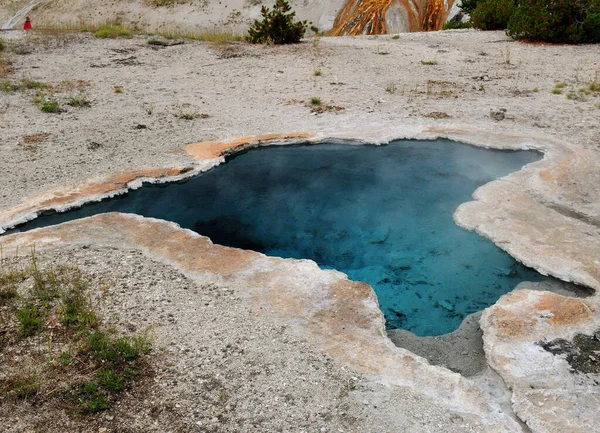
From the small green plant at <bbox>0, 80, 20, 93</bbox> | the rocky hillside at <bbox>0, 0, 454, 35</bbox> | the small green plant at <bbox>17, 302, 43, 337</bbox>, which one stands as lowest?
the small green plant at <bbox>17, 302, 43, 337</bbox>

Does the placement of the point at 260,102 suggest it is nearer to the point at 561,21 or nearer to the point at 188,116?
the point at 188,116

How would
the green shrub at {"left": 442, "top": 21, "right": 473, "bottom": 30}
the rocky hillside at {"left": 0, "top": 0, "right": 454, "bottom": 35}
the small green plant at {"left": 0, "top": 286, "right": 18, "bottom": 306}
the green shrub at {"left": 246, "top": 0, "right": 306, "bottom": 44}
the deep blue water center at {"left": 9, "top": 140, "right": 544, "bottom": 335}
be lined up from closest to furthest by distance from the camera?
the small green plant at {"left": 0, "top": 286, "right": 18, "bottom": 306}, the deep blue water center at {"left": 9, "top": 140, "right": 544, "bottom": 335}, the green shrub at {"left": 246, "top": 0, "right": 306, "bottom": 44}, the green shrub at {"left": 442, "top": 21, "right": 473, "bottom": 30}, the rocky hillside at {"left": 0, "top": 0, "right": 454, "bottom": 35}

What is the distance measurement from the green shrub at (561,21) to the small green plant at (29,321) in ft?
40.3

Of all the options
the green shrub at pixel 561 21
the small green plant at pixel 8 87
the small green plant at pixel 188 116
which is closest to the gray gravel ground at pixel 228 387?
the small green plant at pixel 188 116

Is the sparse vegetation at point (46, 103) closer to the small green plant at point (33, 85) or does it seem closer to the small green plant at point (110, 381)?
the small green plant at point (33, 85)

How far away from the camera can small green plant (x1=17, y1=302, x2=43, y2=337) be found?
11.1 feet

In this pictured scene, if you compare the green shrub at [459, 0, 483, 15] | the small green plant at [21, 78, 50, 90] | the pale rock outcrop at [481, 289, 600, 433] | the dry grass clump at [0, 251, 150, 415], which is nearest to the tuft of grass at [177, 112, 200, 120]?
the small green plant at [21, 78, 50, 90]

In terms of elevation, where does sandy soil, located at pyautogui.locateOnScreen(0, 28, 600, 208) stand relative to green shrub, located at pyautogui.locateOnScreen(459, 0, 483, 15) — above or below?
below

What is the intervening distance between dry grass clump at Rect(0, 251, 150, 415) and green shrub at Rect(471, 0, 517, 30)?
45.5 feet

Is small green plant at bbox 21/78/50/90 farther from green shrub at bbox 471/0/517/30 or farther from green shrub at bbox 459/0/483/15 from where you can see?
green shrub at bbox 459/0/483/15

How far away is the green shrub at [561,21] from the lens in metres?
11.8

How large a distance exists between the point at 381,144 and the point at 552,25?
7.91 m

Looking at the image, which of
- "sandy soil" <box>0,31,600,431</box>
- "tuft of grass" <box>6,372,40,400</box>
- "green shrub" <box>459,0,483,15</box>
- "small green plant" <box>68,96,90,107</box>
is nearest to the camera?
"tuft of grass" <box>6,372,40,400</box>

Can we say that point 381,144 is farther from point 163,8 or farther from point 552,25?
point 163,8
